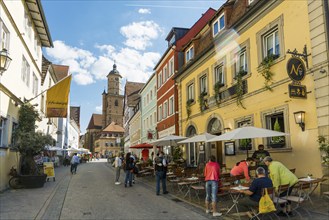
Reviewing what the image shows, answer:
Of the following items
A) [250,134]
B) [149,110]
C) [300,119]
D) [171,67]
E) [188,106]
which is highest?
[171,67]

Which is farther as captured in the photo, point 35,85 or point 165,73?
point 165,73

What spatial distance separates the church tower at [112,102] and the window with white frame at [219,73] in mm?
103312

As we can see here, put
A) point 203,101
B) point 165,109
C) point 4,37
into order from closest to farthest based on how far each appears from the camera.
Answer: point 4,37, point 203,101, point 165,109

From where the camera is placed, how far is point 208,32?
66.0ft

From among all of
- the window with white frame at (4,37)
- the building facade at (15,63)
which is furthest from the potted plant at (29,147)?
the window with white frame at (4,37)

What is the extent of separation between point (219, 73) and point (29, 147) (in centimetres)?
1089

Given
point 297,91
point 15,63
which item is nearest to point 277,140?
point 297,91

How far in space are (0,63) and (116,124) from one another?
11370 centimetres

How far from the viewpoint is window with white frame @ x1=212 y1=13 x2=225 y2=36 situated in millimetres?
17750

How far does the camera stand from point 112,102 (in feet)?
392

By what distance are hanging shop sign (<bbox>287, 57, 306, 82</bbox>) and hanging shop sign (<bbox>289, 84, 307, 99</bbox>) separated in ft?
0.94

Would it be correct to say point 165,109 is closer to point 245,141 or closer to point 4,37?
point 245,141

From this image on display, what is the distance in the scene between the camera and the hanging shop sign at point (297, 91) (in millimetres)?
10570

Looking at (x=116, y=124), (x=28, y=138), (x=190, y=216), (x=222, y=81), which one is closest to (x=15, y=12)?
(x=28, y=138)
